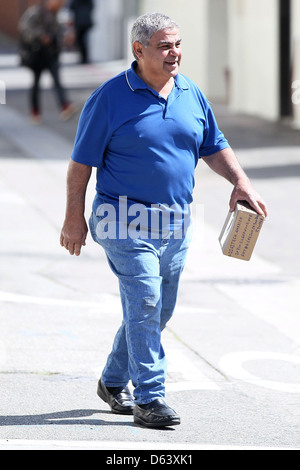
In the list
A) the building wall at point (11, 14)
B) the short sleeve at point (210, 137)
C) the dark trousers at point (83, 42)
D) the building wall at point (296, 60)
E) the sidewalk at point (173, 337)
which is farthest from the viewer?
the building wall at point (11, 14)

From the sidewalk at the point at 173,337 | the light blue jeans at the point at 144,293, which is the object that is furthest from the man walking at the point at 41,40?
the light blue jeans at the point at 144,293

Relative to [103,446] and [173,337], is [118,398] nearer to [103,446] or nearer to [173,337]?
[103,446]

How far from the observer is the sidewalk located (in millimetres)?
5082

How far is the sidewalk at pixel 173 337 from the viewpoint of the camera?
200 inches

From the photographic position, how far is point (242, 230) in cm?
511

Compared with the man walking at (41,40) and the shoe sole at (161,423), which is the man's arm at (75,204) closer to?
the shoe sole at (161,423)

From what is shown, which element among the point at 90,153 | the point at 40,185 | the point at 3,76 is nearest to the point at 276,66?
the point at 40,185

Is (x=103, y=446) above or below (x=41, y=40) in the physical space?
below

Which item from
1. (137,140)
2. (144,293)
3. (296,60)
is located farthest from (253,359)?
(296,60)

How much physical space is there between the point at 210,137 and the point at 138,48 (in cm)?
57

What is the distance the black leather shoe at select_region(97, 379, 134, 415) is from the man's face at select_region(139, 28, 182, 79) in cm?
154

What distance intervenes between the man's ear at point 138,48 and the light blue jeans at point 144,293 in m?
0.77
